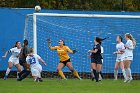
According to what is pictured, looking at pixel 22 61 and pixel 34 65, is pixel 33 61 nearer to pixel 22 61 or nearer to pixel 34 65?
pixel 34 65

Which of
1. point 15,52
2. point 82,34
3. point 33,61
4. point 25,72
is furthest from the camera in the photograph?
point 82,34

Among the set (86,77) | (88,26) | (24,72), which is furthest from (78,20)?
(24,72)

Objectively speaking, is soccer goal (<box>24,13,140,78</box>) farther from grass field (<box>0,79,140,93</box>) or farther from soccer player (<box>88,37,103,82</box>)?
grass field (<box>0,79,140,93</box>)

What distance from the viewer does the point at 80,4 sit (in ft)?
102

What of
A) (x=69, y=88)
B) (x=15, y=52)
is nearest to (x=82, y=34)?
(x=15, y=52)

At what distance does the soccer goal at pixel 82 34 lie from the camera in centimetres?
2538

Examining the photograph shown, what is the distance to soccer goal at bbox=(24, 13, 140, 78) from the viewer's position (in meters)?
25.4

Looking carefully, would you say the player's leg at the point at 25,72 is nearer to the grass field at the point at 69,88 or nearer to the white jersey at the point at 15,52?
the white jersey at the point at 15,52

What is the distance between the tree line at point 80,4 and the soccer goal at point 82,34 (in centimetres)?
486

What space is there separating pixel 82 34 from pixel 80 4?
5672 millimetres

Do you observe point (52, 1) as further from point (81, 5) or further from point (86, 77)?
point (86, 77)

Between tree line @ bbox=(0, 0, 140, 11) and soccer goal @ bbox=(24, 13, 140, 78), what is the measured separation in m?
4.86

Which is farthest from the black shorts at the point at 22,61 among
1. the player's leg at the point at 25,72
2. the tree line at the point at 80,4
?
the tree line at the point at 80,4

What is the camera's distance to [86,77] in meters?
25.5
